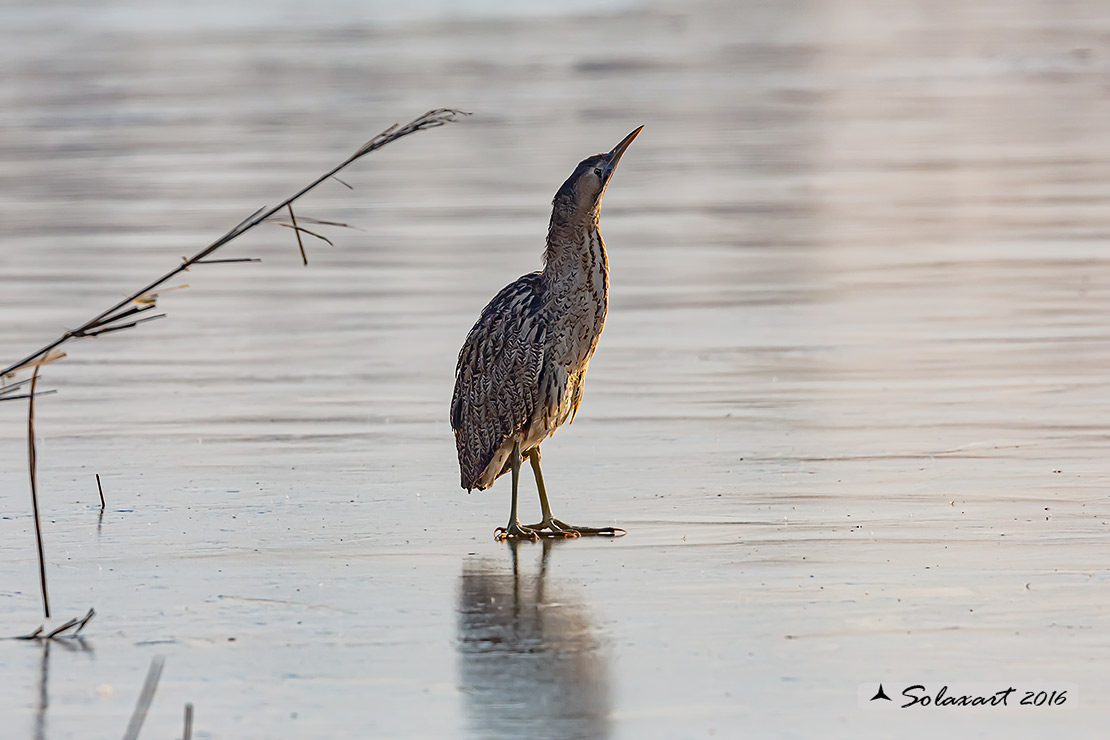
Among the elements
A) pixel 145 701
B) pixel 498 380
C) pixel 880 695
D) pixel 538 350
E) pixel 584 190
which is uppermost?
pixel 584 190

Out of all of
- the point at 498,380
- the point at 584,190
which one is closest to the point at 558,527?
the point at 498,380

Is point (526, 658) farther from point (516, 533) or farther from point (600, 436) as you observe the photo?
point (600, 436)

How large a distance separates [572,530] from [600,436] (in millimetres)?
1812

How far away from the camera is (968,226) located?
16859 mm

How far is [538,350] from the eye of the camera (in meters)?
8.23

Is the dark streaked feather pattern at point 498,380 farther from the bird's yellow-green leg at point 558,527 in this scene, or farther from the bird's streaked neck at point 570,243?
the bird's yellow-green leg at point 558,527

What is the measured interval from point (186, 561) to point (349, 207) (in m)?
11.5

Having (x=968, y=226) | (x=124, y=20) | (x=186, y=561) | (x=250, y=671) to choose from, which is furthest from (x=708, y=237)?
(x=124, y=20)

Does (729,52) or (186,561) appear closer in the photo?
(186,561)

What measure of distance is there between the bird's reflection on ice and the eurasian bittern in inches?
27.2

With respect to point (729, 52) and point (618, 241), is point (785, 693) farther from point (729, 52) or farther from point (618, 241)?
point (729, 52)

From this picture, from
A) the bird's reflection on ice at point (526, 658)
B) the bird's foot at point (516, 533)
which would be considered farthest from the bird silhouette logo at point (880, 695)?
the bird's foot at point (516, 533)

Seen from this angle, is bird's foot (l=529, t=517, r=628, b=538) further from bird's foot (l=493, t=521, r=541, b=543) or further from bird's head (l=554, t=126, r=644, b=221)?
bird's head (l=554, t=126, r=644, b=221)

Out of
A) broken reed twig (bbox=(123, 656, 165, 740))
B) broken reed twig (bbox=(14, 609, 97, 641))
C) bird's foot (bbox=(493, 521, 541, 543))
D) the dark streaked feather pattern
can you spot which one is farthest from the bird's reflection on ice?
broken reed twig (bbox=(14, 609, 97, 641))
